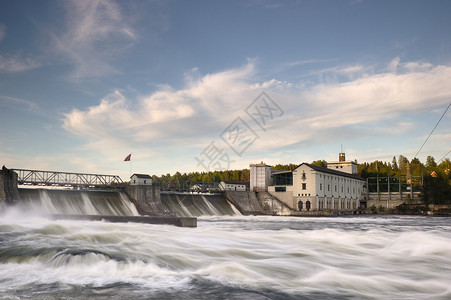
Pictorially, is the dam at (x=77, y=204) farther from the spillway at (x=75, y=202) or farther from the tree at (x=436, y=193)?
the tree at (x=436, y=193)

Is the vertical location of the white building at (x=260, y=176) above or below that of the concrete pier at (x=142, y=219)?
above

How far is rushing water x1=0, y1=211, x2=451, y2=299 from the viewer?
9.10m

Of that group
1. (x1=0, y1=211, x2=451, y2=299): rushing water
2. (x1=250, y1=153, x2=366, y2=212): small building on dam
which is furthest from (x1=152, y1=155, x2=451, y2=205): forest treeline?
(x1=0, y1=211, x2=451, y2=299): rushing water

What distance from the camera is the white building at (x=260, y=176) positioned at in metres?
75.6

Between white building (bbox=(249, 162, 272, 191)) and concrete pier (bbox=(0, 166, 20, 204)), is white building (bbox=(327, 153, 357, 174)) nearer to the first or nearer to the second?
white building (bbox=(249, 162, 272, 191))

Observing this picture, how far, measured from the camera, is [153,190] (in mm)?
46438

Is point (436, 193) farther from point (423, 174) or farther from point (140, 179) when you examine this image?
point (140, 179)

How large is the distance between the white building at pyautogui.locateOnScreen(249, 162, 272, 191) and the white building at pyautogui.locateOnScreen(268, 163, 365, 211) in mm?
1534

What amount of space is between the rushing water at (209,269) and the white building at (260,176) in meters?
57.7

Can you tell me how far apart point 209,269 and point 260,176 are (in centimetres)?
6464

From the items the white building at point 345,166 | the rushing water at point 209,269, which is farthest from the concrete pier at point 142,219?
the white building at point 345,166

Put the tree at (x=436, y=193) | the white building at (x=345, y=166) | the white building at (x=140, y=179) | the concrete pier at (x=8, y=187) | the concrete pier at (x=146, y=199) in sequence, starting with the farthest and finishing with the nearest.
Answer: the white building at (x=345, y=166), the tree at (x=436, y=193), the white building at (x=140, y=179), the concrete pier at (x=146, y=199), the concrete pier at (x=8, y=187)

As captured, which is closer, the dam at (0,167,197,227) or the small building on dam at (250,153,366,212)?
the dam at (0,167,197,227)

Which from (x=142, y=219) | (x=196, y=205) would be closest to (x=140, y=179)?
(x=196, y=205)
